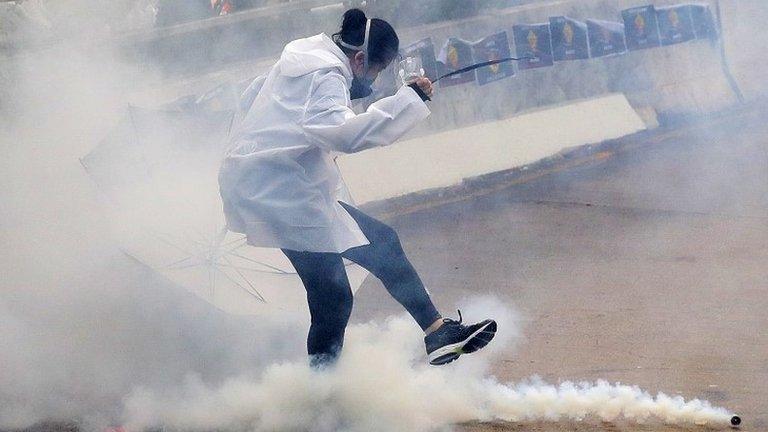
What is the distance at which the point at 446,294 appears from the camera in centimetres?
607

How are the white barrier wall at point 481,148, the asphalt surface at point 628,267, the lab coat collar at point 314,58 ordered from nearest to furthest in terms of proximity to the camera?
the lab coat collar at point 314,58 < the asphalt surface at point 628,267 < the white barrier wall at point 481,148

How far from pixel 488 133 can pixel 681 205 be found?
1809mm

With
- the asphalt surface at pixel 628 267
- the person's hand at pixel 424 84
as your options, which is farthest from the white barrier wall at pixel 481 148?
the person's hand at pixel 424 84

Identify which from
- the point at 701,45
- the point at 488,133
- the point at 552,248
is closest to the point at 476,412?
the point at 552,248

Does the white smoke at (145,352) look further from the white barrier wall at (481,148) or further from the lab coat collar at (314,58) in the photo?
the white barrier wall at (481,148)

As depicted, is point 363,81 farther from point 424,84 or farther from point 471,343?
point 471,343

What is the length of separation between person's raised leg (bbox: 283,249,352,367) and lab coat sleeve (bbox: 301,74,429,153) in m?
0.49

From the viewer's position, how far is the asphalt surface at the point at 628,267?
4793mm

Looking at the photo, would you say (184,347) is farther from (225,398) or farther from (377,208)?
(377,208)

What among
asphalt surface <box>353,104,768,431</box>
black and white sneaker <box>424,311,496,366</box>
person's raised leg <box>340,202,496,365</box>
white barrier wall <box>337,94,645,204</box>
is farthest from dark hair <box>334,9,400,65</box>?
white barrier wall <box>337,94,645,204</box>

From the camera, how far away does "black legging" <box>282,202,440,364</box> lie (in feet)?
13.6

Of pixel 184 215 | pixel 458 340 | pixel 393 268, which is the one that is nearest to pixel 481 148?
pixel 184 215

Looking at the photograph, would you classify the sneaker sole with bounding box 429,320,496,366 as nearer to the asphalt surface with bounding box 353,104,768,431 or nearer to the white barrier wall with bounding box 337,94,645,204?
the asphalt surface with bounding box 353,104,768,431

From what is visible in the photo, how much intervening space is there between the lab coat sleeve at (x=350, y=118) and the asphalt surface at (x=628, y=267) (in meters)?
1.20
